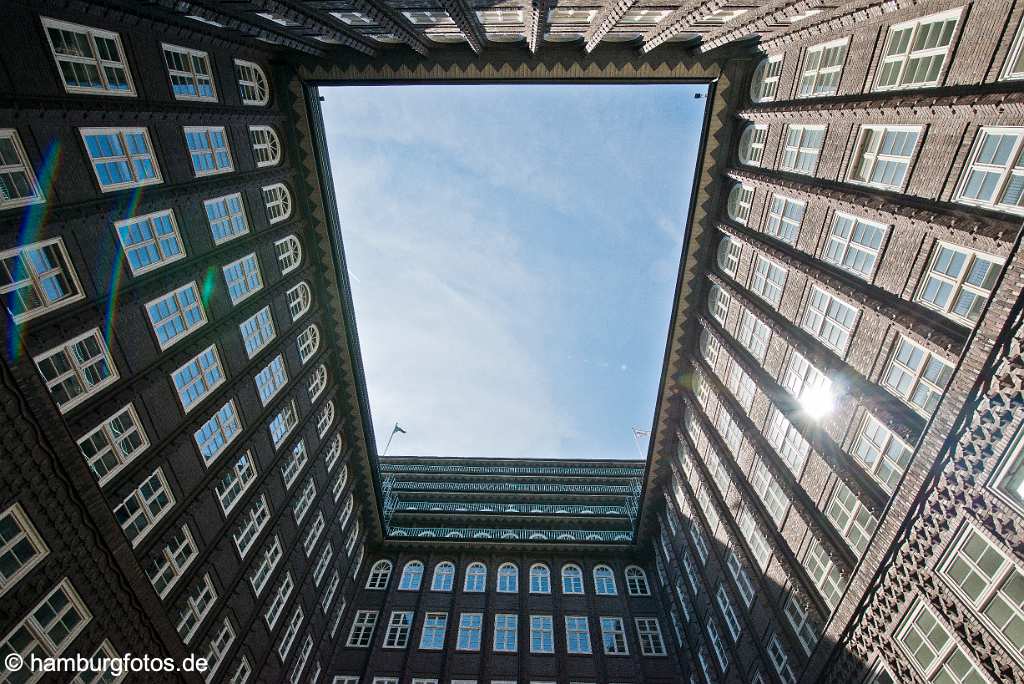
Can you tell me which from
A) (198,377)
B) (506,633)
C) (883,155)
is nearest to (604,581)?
(506,633)

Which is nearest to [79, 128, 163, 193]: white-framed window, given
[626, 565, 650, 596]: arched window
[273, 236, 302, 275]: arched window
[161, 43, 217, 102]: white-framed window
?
[161, 43, 217, 102]: white-framed window

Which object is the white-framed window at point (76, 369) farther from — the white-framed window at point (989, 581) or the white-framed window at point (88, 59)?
the white-framed window at point (989, 581)

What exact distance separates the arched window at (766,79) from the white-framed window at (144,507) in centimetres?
3455

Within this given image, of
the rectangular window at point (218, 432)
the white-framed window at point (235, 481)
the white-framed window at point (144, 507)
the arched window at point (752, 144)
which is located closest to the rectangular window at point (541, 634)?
the white-framed window at point (235, 481)

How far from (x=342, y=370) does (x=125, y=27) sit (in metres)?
24.2

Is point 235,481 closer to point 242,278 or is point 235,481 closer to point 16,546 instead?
point 242,278

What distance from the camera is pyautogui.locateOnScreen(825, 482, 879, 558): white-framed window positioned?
1948cm

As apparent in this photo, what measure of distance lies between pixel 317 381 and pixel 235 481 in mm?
10875

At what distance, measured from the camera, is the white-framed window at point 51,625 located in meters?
14.5

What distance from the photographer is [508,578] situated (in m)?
42.8

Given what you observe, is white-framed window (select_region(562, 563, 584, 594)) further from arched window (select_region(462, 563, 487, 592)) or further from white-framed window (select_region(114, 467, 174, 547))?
white-framed window (select_region(114, 467, 174, 547))

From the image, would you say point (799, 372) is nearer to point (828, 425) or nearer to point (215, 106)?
point (828, 425)

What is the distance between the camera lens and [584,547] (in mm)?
44156

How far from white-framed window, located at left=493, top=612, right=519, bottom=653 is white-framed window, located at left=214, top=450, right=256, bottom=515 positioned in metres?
22.4
